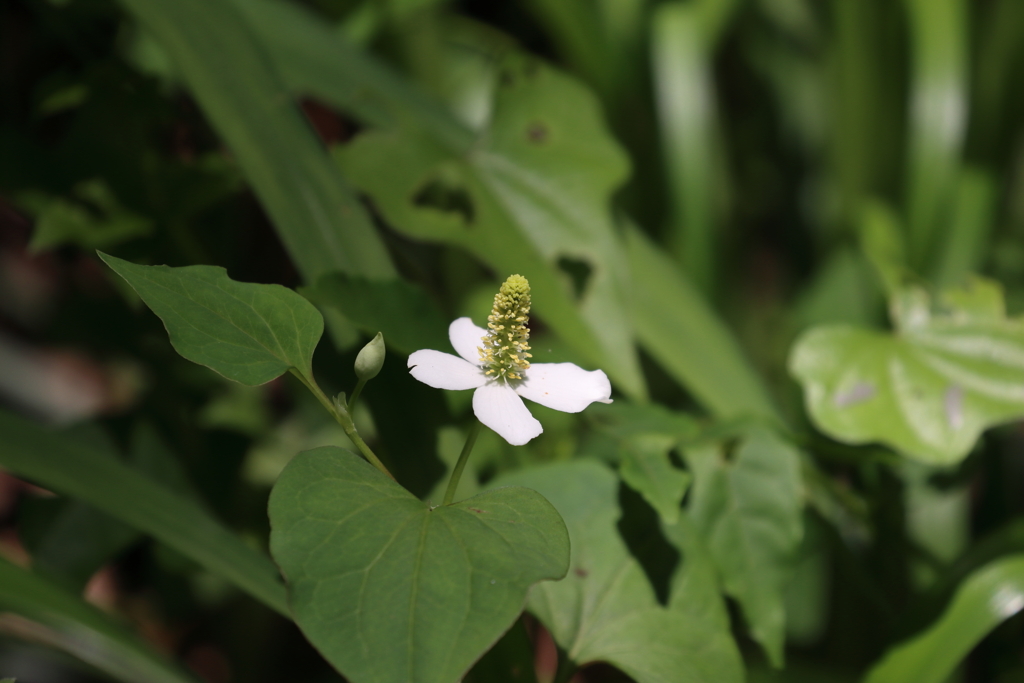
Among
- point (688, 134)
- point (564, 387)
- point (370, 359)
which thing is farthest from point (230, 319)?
point (688, 134)

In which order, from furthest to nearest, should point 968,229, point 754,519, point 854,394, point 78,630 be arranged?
point 968,229, point 854,394, point 754,519, point 78,630

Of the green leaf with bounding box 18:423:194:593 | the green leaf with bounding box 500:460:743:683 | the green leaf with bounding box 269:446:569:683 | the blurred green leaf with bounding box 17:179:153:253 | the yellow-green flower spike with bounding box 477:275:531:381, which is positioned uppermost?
the yellow-green flower spike with bounding box 477:275:531:381

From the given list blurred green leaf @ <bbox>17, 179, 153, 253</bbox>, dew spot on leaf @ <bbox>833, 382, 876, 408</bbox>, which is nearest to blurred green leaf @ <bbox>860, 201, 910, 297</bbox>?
dew spot on leaf @ <bbox>833, 382, 876, 408</bbox>

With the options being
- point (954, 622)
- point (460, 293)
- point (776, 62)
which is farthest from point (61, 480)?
point (776, 62)

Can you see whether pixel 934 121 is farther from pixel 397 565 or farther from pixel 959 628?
pixel 397 565

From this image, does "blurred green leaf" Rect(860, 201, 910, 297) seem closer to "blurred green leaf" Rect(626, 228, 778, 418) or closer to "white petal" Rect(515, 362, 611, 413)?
"blurred green leaf" Rect(626, 228, 778, 418)

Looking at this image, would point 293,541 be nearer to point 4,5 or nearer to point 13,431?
point 13,431

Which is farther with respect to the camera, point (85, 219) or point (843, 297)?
point (843, 297)
